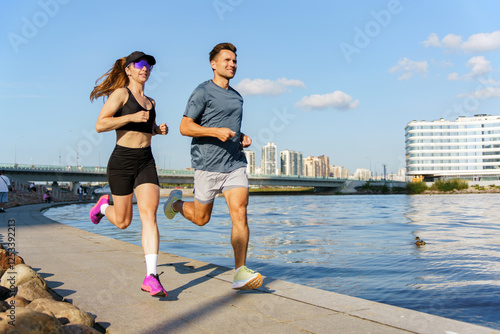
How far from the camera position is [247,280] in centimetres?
384

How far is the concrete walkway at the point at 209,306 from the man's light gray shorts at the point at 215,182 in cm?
84

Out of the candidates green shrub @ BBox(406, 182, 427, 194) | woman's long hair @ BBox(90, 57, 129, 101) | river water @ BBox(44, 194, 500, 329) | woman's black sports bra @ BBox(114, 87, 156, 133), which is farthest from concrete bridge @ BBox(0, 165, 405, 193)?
woman's black sports bra @ BBox(114, 87, 156, 133)

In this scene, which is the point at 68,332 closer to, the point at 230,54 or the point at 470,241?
the point at 230,54

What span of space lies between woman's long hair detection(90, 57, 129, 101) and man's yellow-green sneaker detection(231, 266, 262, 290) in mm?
2217

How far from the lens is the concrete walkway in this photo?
9.20 feet

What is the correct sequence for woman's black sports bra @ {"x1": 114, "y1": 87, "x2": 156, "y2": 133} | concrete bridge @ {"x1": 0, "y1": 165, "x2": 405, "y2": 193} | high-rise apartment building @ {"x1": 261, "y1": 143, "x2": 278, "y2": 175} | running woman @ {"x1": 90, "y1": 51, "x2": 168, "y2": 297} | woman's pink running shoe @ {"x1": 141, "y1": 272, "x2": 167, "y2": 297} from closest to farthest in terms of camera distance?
woman's pink running shoe @ {"x1": 141, "y1": 272, "x2": 167, "y2": 297} < running woman @ {"x1": 90, "y1": 51, "x2": 168, "y2": 297} < woman's black sports bra @ {"x1": 114, "y1": 87, "x2": 156, "y2": 133} < concrete bridge @ {"x1": 0, "y1": 165, "x2": 405, "y2": 193} < high-rise apartment building @ {"x1": 261, "y1": 143, "x2": 278, "y2": 175}

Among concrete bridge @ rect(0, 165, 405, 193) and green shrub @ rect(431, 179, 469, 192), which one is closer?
concrete bridge @ rect(0, 165, 405, 193)

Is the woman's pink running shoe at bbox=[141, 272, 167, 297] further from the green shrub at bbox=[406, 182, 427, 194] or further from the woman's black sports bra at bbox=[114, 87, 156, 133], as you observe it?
the green shrub at bbox=[406, 182, 427, 194]

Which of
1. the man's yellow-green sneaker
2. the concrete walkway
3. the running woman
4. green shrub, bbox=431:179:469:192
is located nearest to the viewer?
the concrete walkway

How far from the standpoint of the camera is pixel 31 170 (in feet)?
188

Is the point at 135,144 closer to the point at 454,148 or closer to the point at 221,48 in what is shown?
the point at 221,48

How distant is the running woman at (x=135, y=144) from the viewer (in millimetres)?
4074

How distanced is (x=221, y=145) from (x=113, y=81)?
1324mm

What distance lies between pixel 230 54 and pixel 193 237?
Answer: 7104mm
